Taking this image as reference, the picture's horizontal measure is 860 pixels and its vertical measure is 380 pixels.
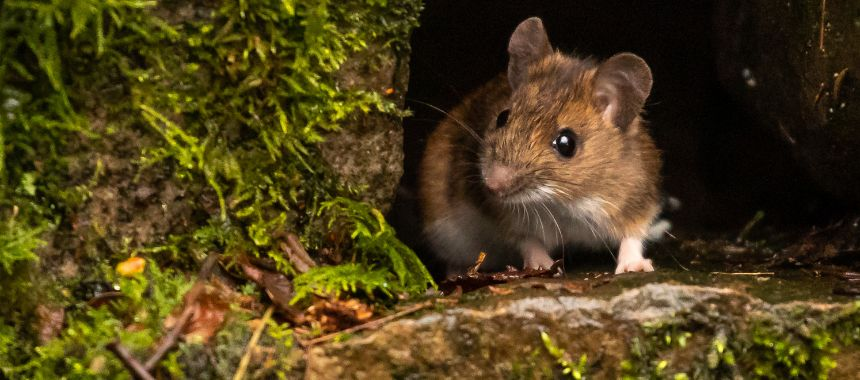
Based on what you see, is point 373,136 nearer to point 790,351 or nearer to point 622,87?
point 622,87

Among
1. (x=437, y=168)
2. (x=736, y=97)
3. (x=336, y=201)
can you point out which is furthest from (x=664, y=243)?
(x=336, y=201)

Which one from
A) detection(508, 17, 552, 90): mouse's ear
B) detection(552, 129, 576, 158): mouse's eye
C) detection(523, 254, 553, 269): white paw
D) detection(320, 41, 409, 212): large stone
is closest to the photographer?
detection(320, 41, 409, 212): large stone

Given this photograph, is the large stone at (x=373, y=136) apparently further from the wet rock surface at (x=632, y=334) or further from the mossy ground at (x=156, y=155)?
the wet rock surface at (x=632, y=334)

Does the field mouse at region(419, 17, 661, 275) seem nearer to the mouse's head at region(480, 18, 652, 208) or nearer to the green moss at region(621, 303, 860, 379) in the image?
the mouse's head at region(480, 18, 652, 208)

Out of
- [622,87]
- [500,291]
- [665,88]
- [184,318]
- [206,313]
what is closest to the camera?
[184,318]

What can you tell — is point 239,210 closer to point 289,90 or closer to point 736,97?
point 289,90

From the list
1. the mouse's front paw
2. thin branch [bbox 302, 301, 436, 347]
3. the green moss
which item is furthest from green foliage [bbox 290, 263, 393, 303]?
the mouse's front paw

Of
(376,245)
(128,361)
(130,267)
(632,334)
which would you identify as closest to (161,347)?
(128,361)

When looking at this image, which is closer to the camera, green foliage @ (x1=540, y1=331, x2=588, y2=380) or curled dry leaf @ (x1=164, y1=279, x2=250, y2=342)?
curled dry leaf @ (x1=164, y1=279, x2=250, y2=342)
